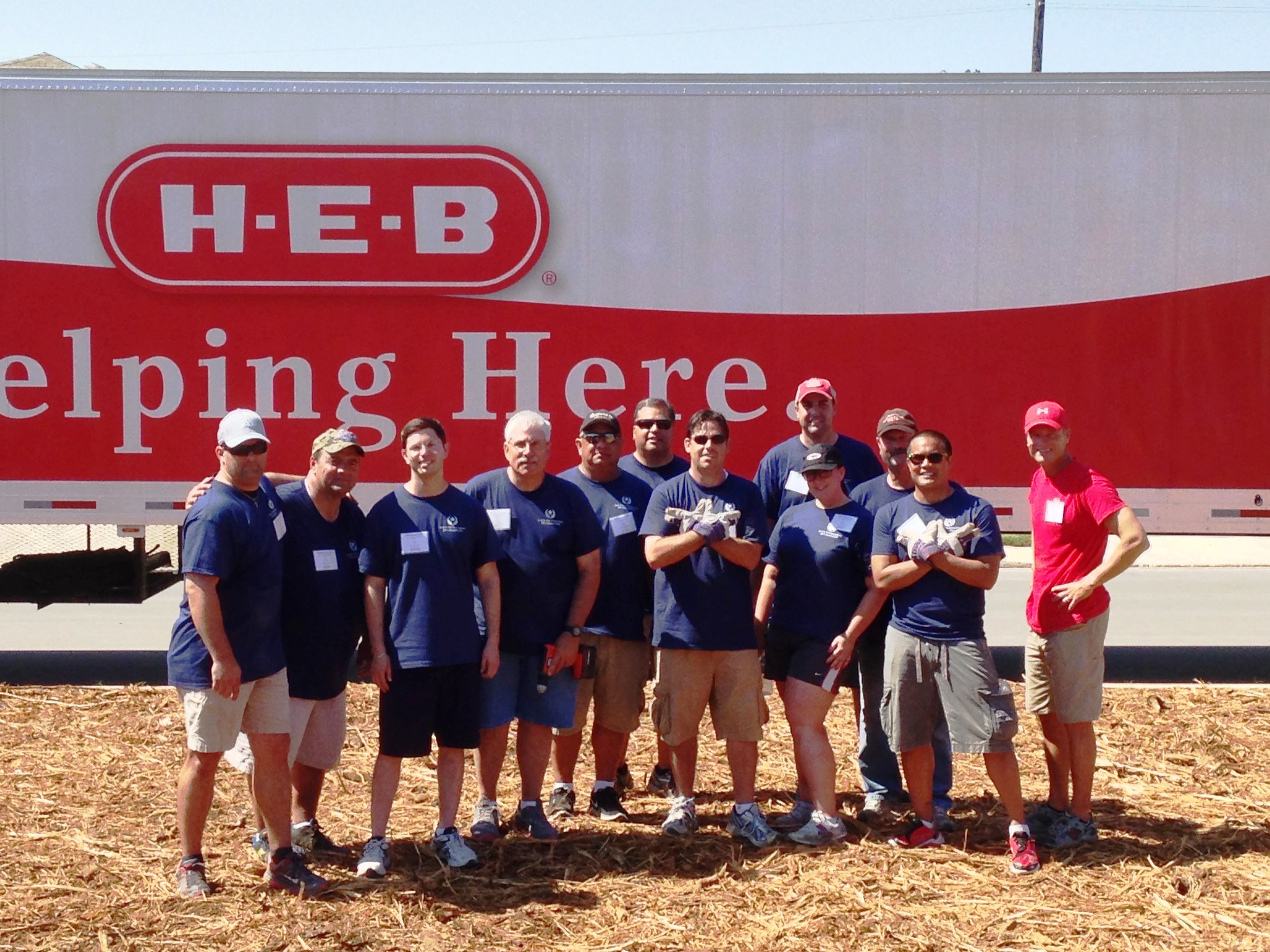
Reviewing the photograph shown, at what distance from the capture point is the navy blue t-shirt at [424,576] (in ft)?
14.9

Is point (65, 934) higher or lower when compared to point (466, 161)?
lower

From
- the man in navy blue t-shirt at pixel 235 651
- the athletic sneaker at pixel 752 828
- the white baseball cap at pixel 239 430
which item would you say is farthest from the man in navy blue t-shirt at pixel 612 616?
the white baseball cap at pixel 239 430

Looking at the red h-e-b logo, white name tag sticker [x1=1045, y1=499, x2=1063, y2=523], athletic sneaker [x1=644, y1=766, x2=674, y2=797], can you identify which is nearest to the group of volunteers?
white name tag sticker [x1=1045, y1=499, x2=1063, y2=523]

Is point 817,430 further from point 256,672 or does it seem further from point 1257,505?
point 1257,505

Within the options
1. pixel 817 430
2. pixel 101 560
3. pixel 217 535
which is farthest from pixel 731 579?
pixel 101 560

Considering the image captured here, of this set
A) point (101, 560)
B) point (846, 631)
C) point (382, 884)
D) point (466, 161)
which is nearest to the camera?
point (382, 884)

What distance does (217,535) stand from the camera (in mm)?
4117

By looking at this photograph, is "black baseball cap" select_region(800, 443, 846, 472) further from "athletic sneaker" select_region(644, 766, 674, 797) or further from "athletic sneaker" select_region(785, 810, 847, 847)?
"athletic sneaker" select_region(644, 766, 674, 797)

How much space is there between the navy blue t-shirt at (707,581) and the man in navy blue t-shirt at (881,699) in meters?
0.55

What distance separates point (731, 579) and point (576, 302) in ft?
9.92

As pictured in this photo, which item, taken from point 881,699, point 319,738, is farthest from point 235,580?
point 881,699

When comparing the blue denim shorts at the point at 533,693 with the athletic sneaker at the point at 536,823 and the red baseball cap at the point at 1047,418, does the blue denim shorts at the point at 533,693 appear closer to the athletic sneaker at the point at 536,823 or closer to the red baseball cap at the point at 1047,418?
the athletic sneaker at the point at 536,823

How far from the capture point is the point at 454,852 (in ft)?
15.2

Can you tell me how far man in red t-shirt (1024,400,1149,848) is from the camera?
4.82m
